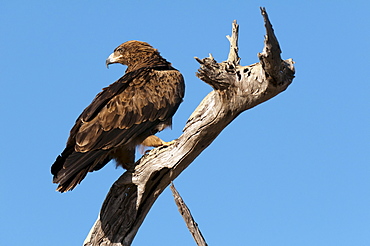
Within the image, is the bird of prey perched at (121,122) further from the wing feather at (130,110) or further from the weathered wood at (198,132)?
the weathered wood at (198,132)

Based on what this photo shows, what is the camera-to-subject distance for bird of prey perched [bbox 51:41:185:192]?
6781mm

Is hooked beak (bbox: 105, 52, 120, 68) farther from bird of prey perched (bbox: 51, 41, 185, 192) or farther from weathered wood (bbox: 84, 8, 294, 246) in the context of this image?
weathered wood (bbox: 84, 8, 294, 246)

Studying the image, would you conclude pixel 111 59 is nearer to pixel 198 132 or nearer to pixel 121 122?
pixel 121 122

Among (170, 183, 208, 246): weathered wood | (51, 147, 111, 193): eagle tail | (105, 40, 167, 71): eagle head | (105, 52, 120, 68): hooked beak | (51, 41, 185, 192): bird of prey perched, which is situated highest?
(105, 52, 120, 68): hooked beak

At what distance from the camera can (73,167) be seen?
21.9 ft

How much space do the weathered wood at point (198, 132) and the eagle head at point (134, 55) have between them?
68.9 inches

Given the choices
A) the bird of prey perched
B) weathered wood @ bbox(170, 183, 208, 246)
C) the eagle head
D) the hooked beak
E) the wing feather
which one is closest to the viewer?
the bird of prey perched

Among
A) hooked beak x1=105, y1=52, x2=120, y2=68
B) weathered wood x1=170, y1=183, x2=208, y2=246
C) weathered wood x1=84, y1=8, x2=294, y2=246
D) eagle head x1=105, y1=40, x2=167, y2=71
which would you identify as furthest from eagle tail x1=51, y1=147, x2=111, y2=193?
hooked beak x1=105, y1=52, x2=120, y2=68

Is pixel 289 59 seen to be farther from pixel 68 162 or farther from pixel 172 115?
pixel 68 162

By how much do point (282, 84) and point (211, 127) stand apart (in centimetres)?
93

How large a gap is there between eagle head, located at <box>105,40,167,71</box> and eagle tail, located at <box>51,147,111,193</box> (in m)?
1.74

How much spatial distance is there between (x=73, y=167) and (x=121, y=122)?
2.76 ft

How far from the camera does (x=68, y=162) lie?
6703mm

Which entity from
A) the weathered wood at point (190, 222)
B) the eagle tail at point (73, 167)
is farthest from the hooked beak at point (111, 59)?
the weathered wood at point (190, 222)
